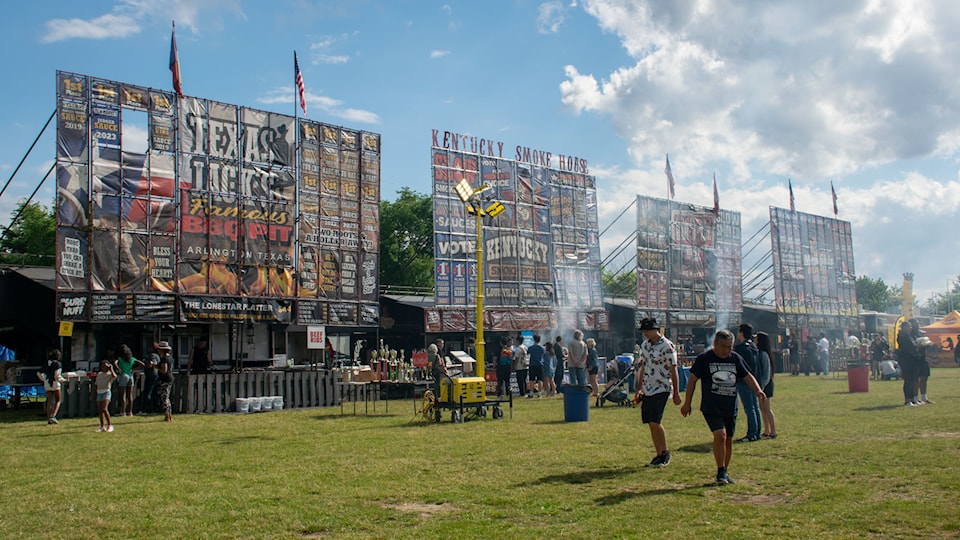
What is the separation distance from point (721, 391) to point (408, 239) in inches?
2205

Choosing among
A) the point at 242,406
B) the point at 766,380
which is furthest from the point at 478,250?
the point at 766,380

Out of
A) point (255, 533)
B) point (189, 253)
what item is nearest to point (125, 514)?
point (255, 533)

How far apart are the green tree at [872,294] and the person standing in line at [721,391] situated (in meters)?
112

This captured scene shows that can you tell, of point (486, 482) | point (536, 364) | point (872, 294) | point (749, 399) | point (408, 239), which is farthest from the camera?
point (872, 294)

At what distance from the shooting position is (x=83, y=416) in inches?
762

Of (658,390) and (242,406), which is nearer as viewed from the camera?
(658,390)

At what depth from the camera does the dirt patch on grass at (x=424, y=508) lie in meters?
7.75

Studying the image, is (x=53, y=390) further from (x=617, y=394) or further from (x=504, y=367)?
(x=617, y=394)

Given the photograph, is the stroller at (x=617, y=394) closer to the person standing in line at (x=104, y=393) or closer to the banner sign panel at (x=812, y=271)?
the person standing in line at (x=104, y=393)

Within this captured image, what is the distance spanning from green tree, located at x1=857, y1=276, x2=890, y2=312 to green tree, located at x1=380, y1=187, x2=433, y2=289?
71.4 m

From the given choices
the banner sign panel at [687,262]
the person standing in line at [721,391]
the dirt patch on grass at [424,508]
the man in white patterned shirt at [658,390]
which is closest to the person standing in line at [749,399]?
the man in white patterned shirt at [658,390]

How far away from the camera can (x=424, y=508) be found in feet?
26.2

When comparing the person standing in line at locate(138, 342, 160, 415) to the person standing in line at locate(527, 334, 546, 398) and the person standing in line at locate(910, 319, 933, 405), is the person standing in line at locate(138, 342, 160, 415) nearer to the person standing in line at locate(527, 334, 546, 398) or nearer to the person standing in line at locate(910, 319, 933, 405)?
the person standing in line at locate(527, 334, 546, 398)

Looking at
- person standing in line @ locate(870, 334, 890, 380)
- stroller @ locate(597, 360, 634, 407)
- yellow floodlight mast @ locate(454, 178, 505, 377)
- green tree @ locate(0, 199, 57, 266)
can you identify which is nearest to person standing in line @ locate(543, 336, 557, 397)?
yellow floodlight mast @ locate(454, 178, 505, 377)
